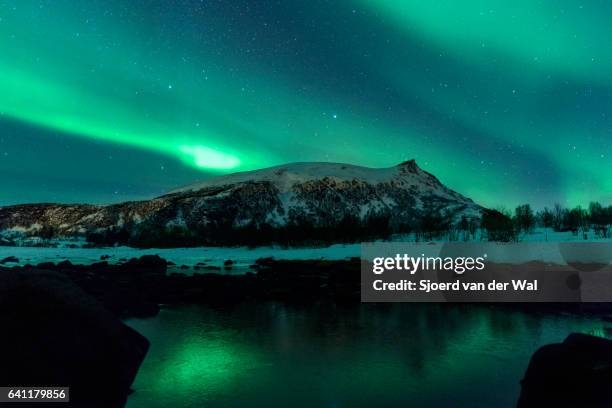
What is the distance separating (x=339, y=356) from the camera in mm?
14922

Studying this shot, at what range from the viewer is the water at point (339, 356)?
37.1ft

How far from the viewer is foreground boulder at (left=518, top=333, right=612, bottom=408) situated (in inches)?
374

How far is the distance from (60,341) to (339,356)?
8.53 m

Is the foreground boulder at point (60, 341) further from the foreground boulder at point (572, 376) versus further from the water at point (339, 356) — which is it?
the foreground boulder at point (572, 376)

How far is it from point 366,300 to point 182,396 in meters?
18.7

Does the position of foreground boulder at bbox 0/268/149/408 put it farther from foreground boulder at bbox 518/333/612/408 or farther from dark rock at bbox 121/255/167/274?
dark rock at bbox 121/255/167/274

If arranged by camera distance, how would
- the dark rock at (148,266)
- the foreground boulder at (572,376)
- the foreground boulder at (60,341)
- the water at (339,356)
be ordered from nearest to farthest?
the foreground boulder at (60,341) → the foreground boulder at (572,376) → the water at (339,356) → the dark rock at (148,266)

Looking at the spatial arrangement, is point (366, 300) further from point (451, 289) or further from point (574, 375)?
point (574, 375)

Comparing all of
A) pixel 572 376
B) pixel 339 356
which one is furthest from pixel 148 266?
pixel 572 376

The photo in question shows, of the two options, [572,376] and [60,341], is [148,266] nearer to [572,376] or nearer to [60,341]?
[60,341]

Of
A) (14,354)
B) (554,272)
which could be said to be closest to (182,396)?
(14,354)

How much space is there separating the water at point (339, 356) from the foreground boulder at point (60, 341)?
0.93 metres

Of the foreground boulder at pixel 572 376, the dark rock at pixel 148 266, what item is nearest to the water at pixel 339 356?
the foreground boulder at pixel 572 376

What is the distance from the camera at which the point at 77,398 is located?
9531 mm
